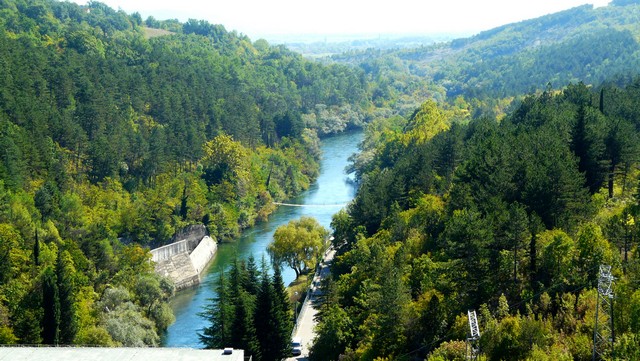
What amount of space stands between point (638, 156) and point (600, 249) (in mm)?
20191

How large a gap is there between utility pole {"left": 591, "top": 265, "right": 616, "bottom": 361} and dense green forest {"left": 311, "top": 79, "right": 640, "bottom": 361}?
1.07 feet

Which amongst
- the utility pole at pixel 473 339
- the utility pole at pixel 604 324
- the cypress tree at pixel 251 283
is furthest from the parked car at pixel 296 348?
the utility pole at pixel 604 324

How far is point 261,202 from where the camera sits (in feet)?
304

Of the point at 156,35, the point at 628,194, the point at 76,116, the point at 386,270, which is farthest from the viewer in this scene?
the point at 156,35

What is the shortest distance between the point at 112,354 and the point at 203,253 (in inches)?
1515

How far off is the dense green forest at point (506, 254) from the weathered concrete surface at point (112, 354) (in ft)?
27.7

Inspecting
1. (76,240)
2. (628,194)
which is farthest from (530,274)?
(76,240)

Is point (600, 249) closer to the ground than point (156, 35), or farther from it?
closer to the ground

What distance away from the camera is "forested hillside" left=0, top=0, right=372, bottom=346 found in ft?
171

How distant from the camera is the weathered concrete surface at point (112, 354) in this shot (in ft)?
116

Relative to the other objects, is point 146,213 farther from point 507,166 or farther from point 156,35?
point 156,35

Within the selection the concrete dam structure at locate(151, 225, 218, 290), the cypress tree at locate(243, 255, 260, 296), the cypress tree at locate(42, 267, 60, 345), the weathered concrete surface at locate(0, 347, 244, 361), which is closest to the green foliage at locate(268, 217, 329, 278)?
the concrete dam structure at locate(151, 225, 218, 290)

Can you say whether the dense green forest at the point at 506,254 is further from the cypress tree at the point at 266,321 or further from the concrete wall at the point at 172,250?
the concrete wall at the point at 172,250

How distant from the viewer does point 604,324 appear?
99.7 ft
